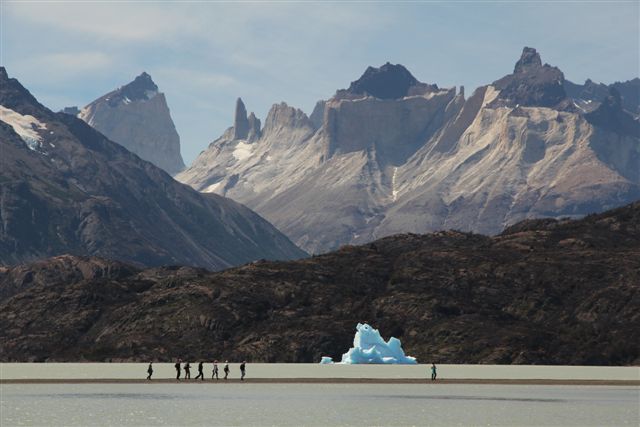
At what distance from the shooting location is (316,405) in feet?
407

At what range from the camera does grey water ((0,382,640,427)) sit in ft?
342

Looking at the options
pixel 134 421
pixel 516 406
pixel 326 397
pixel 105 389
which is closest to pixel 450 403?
pixel 516 406

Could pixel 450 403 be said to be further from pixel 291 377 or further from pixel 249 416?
pixel 291 377

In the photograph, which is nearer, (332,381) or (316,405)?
(316,405)

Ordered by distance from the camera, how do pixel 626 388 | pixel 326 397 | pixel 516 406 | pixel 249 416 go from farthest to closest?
pixel 626 388 < pixel 326 397 < pixel 516 406 < pixel 249 416

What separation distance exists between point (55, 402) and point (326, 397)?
109 feet

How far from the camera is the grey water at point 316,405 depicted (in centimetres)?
10419

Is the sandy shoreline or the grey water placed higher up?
the sandy shoreline

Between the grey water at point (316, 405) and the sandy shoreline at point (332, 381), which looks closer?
the grey water at point (316, 405)

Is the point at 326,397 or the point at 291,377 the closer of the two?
the point at 326,397

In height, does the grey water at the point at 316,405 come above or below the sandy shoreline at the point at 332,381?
below

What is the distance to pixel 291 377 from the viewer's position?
187 m

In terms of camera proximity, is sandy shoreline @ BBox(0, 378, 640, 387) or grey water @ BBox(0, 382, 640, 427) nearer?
grey water @ BBox(0, 382, 640, 427)

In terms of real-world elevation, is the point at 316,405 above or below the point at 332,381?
below
